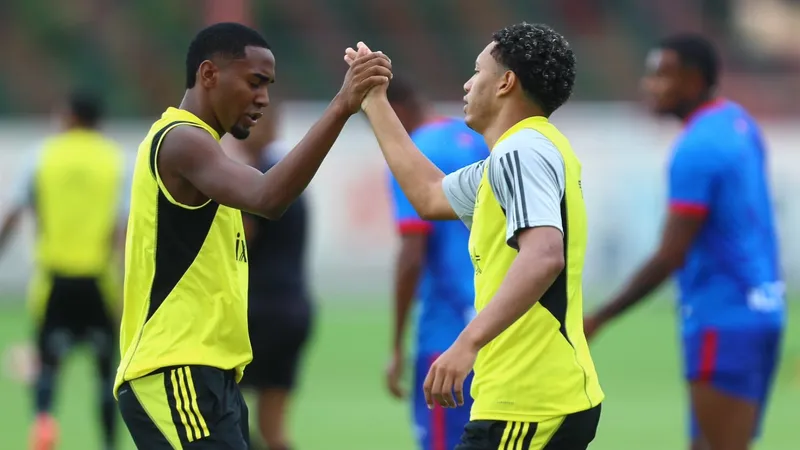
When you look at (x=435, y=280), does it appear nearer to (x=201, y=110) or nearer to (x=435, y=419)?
(x=435, y=419)

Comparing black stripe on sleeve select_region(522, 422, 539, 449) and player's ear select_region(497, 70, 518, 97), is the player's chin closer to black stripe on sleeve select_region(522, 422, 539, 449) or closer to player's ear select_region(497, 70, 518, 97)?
player's ear select_region(497, 70, 518, 97)

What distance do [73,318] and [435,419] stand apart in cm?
456

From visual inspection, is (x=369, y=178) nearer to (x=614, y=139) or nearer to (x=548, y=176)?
(x=614, y=139)

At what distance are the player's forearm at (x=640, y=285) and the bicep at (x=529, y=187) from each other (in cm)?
246

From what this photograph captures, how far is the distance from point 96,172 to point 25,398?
2.79 meters

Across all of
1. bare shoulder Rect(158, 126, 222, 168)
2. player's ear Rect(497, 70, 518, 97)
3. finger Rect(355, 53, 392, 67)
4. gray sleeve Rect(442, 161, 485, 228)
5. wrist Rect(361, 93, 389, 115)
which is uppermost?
finger Rect(355, 53, 392, 67)

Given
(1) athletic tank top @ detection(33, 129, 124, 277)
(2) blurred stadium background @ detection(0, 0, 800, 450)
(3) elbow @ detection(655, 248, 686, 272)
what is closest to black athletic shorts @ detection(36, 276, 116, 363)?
(1) athletic tank top @ detection(33, 129, 124, 277)

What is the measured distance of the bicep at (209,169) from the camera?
446 centimetres

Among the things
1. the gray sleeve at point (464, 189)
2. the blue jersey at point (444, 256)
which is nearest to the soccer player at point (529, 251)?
the gray sleeve at point (464, 189)

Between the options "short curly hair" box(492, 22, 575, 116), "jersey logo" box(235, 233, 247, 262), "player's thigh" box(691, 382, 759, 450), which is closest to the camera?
"short curly hair" box(492, 22, 575, 116)

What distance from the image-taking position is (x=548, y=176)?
4.28 meters

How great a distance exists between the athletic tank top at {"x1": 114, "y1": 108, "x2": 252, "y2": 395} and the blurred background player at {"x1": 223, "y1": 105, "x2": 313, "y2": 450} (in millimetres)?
3661

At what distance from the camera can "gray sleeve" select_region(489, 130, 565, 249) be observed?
418 centimetres

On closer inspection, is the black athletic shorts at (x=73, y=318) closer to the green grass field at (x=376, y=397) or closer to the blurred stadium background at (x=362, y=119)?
the green grass field at (x=376, y=397)
